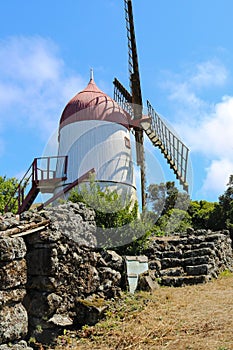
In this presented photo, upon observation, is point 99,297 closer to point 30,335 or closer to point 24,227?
point 30,335

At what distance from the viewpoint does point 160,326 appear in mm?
6273

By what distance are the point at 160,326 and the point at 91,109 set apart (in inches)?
482

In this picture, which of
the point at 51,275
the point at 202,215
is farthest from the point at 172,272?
the point at 202,215

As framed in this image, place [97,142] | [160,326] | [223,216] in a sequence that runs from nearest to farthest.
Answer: [160,326] → [97,142] → [223,216]

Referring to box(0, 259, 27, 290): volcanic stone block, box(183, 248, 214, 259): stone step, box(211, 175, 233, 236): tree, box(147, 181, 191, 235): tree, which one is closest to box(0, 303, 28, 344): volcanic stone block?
box(0, 259, 27, 290): volcanic stone block

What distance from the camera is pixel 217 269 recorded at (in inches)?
469

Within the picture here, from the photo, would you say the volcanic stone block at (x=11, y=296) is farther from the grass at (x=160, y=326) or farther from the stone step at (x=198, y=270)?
the stone step at (x=198, y=270)

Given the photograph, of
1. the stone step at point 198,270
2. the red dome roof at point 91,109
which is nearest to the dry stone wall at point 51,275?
the stone step at point 198,270

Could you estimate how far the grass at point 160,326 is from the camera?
18.2 ft

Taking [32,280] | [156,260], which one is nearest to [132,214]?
[156,260]

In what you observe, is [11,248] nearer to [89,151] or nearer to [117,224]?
[117,224]

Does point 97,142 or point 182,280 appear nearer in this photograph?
point 182,280

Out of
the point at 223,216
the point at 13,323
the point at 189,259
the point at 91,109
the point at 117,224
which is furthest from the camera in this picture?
the point at 223,216

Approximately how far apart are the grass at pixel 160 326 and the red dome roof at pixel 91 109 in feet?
34.0
